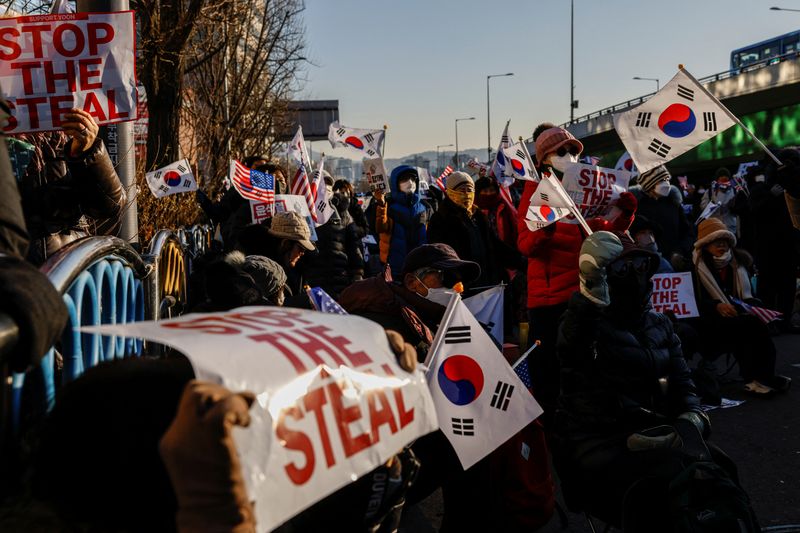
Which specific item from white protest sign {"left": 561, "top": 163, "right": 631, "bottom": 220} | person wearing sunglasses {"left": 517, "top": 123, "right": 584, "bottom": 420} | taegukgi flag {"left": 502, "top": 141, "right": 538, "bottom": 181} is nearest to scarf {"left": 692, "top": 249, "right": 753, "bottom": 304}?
taegukgi flag {"left": 502, "top": 141, "right": 538, "bottom": 181}

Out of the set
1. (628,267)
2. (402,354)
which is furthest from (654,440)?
(402,354)

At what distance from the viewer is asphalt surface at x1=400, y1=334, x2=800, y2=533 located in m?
4.54

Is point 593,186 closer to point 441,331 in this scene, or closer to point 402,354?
point 441,331

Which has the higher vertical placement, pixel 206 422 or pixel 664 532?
pixel 206 422

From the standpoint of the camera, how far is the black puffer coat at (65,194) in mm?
3098

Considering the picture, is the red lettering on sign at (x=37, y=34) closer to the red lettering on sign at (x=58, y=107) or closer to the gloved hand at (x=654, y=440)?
the red lettering on sign at (x=58, y=107)

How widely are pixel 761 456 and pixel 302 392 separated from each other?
15.9 ft

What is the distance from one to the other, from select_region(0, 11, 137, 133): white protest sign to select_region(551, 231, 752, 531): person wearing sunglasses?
232cm

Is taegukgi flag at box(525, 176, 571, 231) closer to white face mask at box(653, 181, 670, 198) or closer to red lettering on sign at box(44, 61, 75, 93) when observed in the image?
red lettering on sign at box(44, 61, 75, 93)

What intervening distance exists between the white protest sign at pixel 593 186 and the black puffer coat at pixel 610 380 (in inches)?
71.6

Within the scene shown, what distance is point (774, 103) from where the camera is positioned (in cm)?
2864

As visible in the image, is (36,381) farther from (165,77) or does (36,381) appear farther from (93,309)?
(165,77)

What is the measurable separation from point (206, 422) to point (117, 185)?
6.79 feet

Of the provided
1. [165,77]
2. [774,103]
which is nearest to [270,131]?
[165,77]
